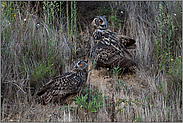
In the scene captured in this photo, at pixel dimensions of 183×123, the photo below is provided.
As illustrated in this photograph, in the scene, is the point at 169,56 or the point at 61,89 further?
the point at 169,56

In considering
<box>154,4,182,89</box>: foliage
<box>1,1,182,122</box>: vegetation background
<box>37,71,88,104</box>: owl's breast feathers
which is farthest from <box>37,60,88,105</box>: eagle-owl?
<box>154,4,182,89</box>: foliage

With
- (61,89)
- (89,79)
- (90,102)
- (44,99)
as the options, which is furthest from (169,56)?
(44,99)

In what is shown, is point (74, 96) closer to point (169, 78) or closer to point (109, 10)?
point (169, 78)

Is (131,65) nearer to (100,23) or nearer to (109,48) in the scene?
(109,48)

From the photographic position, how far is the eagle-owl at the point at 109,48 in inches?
166

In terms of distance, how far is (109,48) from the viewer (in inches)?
168

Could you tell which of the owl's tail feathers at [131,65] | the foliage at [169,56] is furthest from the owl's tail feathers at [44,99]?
the foliage at [169,56]

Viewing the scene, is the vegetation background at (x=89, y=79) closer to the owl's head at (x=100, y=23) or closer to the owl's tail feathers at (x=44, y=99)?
the owl's tail feathers at (x=44, y=99)

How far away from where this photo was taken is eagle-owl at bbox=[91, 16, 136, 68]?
166 inches

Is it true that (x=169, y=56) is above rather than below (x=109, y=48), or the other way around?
below

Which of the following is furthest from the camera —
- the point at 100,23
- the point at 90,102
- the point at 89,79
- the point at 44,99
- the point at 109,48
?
the point at 100,23

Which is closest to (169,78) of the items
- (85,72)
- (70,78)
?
(85,72)

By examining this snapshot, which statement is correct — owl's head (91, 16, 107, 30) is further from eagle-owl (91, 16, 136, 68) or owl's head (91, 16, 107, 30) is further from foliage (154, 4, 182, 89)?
foliage (154, 4, 182, 89)

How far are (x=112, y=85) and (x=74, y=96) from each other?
868 millimetres
